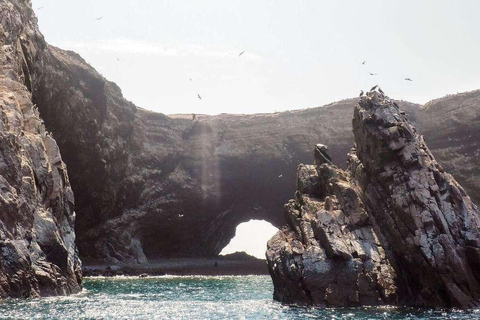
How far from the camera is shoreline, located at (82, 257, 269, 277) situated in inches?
3088

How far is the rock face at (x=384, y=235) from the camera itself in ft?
123

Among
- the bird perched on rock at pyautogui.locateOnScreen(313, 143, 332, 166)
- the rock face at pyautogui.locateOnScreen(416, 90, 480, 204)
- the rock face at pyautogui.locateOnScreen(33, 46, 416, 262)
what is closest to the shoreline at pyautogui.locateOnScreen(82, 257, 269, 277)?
the rock face at pyautogui.locateOnScreen(33, 46, 416, 262)

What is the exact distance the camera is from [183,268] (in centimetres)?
8838

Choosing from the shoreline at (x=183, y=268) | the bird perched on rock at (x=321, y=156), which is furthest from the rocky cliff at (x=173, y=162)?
the bird perched on rock at (x=321, y=156)

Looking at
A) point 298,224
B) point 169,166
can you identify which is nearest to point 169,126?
point 169,166

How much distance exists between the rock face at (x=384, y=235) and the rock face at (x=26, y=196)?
17174 mm

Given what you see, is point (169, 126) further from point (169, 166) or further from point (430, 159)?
point (430, 159)

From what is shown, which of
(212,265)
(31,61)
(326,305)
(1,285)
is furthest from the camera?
(212,265)

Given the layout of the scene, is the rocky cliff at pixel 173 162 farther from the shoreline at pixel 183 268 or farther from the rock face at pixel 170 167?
the shoreline at pixel 183 268

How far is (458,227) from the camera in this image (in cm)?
3941

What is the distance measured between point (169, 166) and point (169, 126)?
7668 millimetres

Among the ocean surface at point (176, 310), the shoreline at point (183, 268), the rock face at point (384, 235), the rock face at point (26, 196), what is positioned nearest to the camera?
the ocean surface at point (176, 310)

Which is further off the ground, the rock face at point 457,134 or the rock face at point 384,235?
the rock face at point 457,134

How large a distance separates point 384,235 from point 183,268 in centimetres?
5206
